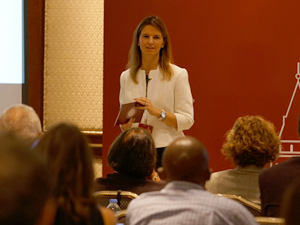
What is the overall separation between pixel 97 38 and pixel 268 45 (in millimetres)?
2205

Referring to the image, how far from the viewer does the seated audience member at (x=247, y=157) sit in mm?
2793

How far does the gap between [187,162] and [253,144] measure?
4.32 feet

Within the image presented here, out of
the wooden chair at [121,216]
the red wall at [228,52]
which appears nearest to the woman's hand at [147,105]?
the red wall at [228,52]

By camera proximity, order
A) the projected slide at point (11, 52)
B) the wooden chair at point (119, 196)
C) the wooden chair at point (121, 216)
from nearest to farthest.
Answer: the wooden chair at point (121, 216) < the wooden chair at point (119, 196) < the projected slide at point (11, 52)

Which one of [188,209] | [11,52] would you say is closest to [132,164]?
[188,209]

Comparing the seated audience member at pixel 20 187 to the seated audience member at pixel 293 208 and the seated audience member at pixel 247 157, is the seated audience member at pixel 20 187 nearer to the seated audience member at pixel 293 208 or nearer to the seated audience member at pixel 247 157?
the seated audience member at pixel 293 208

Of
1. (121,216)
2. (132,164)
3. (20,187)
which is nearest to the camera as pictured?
(20,187)

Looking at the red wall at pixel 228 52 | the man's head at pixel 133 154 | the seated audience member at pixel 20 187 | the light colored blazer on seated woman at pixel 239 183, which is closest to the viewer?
the seated audience member at pixel 20 187

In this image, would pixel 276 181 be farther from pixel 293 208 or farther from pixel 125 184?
Answer: pixel 293 208

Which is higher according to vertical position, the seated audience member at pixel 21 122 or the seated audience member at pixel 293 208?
the seated audience member at pixel 293 208

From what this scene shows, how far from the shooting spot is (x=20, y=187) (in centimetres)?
82

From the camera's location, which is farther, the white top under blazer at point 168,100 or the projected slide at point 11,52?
the projected slide at point 11,52

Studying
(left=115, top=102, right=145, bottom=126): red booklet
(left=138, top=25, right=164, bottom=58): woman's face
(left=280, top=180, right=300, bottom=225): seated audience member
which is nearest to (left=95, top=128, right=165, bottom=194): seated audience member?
(left=115, top=102, right=145, bottom=126): red booklet

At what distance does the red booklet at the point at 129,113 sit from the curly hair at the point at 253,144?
2.69 ft
